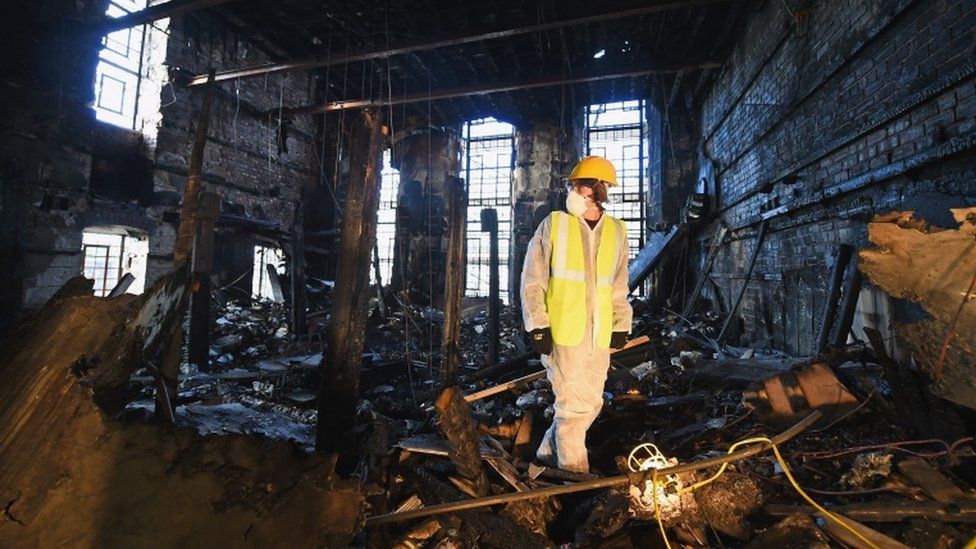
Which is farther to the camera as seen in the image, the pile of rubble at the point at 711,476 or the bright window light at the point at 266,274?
the bright window light at the point at 266,274

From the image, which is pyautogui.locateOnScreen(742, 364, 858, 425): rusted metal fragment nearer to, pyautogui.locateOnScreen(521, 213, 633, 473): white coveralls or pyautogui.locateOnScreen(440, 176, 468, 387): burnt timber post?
pyautogui.locateOnScreen(521, 213, 633, 473): white coveralls

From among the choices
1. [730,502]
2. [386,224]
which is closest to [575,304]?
[730,502]

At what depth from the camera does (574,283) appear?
2.63m

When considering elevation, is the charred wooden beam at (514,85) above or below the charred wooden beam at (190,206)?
above

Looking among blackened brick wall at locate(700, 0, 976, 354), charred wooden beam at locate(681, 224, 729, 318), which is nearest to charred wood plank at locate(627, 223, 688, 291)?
charred wooden beam at locate(681, 224, 729, 318)

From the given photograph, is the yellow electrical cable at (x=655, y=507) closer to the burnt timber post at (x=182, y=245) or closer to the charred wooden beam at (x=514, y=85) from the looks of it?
the burnt timber post at (x=182, y=245)

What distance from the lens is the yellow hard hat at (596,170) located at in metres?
2.72

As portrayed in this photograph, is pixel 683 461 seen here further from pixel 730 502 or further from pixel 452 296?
pixel 452 296

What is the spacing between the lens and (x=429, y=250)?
1116cm

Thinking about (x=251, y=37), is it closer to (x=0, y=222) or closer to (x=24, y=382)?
(x=0, y=222)

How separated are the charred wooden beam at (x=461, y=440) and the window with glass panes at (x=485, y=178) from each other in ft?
37.2

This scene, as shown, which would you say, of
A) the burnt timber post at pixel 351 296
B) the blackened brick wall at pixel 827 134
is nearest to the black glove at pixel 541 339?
the burnt timber post at pixel 351 296

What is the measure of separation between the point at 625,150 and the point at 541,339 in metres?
12.0

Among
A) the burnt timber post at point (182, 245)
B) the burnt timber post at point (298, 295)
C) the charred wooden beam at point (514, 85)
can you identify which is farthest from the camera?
the burnt timber post at point (298, 295)
